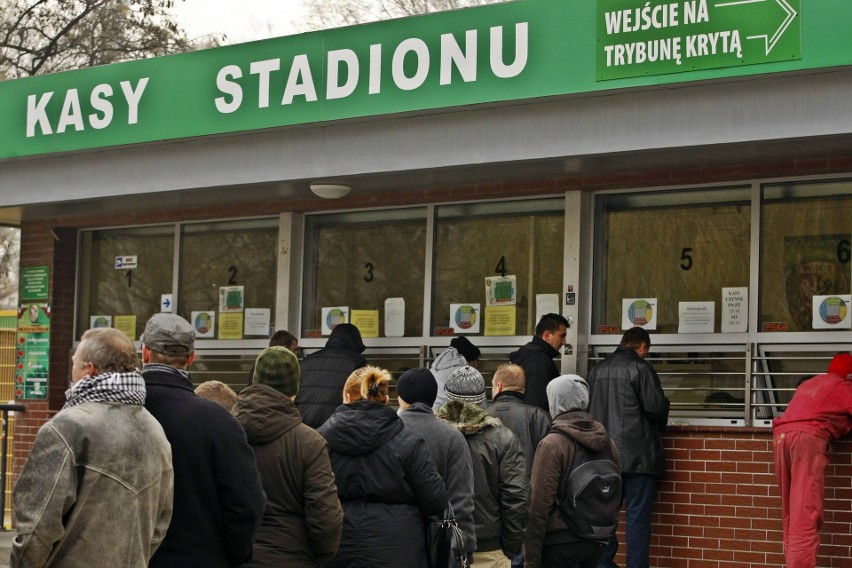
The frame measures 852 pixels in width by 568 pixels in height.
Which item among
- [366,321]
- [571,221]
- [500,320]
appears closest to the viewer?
[571,221]

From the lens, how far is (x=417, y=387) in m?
6.56

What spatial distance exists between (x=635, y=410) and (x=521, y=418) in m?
1.49

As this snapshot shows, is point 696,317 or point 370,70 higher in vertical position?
point 370,70

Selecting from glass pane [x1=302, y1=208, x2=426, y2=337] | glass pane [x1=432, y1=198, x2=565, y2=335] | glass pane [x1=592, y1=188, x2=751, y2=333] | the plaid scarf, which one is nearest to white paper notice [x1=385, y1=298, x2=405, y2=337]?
glass pane [x1=302, y1=208, x2=426, y2=337]

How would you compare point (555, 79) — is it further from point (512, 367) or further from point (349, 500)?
point (349, 500)

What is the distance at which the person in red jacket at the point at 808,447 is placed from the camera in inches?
332

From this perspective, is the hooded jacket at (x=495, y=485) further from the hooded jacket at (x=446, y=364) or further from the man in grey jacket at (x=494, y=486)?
the hooded jacket at (x=446, y=364)

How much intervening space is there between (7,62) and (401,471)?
871 inches

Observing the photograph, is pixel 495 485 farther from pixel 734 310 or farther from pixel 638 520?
pixel 734 310

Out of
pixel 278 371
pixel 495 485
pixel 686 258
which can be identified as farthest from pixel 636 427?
pixel 278 371

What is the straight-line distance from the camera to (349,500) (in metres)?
6.05

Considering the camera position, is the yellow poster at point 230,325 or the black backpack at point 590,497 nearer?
the black backpack at point 590,497

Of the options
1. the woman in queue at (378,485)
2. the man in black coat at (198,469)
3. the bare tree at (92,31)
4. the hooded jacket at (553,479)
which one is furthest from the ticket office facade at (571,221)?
the bare tree at (92,31)

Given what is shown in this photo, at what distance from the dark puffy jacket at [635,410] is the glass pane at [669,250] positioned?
69 cm
